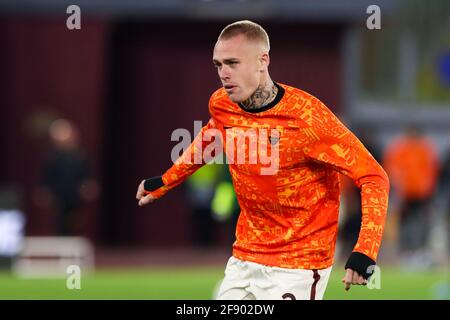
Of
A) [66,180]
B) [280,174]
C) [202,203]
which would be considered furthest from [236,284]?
[202,203]

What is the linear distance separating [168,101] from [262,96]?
17.5m

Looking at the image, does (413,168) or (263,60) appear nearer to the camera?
(263,60)

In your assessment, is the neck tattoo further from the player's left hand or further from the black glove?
the player's left hand

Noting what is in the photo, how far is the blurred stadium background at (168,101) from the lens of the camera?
21016 mm

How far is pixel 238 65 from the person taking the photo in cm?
634

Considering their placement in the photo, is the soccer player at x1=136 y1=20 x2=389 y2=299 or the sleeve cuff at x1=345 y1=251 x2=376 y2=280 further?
the soccer player at x1=136 y1=20 x2=389 y2=299

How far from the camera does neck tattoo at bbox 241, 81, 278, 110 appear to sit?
646 centimetres

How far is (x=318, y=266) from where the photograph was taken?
6.48 meters

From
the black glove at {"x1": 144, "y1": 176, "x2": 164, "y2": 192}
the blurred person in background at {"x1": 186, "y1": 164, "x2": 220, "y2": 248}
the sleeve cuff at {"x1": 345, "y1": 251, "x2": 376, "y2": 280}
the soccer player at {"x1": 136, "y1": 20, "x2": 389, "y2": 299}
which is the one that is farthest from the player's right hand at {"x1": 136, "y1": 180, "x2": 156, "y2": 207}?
the blurred person in background at {"x1": 186, "y1": 164, "x2": 220, "y2": 248}

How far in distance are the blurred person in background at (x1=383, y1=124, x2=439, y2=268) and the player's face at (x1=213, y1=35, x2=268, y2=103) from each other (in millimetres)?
13302

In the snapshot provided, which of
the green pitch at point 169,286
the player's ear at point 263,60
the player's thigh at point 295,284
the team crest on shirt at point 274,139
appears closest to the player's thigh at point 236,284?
the player's thigh at point 295,284

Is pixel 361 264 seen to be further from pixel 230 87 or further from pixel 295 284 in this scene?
pixel 230 87

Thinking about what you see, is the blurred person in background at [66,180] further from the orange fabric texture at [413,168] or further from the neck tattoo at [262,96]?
the neck tattoo at [262,96]
